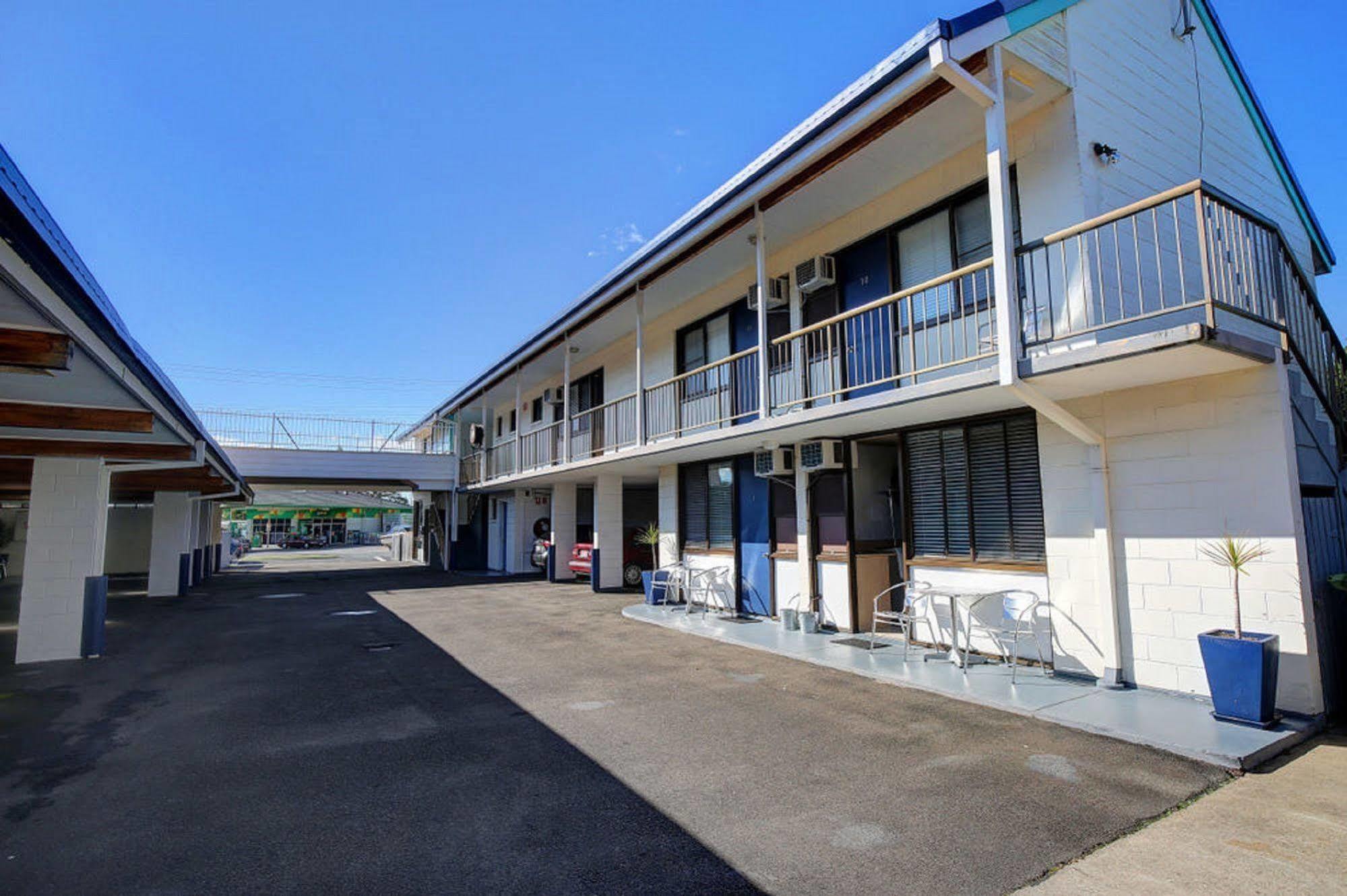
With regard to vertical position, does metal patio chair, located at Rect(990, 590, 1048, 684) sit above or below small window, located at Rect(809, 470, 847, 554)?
below

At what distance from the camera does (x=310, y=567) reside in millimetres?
27688

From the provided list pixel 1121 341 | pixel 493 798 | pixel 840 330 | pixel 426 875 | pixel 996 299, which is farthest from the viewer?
pixel 840 330

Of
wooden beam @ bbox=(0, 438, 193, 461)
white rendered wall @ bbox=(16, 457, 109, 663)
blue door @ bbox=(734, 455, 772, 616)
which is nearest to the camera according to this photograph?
wooden beam @ bbox=(0, 438, 193, 461)

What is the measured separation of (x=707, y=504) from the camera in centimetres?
1225

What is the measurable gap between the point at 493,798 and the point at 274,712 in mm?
3232

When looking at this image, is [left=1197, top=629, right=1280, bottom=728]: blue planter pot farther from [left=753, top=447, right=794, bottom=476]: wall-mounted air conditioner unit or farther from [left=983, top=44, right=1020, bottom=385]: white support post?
[left=753, top=447, right=794, bottom=476]: wall-mounted air conditioner unit

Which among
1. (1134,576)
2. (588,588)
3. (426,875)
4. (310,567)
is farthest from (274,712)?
(310,567)

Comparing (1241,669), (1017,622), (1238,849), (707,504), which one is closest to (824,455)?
(1017,622)

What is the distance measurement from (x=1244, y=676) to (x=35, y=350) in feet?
27.8

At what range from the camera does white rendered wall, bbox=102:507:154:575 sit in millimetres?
24281

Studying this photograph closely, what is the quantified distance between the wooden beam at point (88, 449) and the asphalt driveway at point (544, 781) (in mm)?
2762

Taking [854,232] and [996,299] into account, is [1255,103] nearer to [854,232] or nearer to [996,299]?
[854,232]

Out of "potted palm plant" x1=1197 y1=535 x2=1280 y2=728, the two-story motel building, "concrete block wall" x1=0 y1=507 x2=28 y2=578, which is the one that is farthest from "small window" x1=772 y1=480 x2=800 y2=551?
"concrete block wall" x1=0 y1=507 x2=28 y2=578

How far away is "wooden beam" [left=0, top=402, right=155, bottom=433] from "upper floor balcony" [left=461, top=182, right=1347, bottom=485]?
6.60 m
